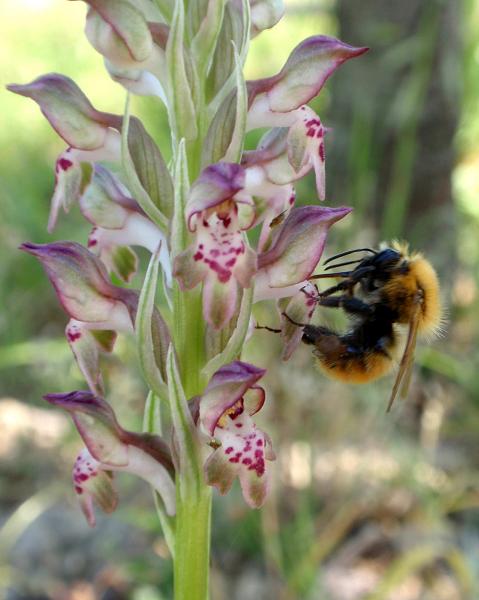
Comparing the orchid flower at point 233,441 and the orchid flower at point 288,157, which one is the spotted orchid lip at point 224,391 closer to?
the orchid flower at point 233,441

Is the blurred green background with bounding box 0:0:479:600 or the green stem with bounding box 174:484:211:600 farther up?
the blurred green background with bounding box 0:0:479:600

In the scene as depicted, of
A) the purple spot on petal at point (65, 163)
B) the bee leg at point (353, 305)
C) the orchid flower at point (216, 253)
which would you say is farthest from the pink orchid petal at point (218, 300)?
the bee leg at point (353, 305)

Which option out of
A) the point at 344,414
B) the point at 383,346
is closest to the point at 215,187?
the point at 383,346

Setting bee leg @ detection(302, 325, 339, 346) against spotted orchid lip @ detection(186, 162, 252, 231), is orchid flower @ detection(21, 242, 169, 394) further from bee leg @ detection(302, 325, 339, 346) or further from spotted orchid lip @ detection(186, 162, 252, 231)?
bee leg @ detection(302, 325, 339, 346)

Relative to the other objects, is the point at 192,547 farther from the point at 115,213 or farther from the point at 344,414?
the point at 344,414

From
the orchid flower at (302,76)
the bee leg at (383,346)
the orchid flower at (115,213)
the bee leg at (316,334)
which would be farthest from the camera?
the bee leg at (383,346)

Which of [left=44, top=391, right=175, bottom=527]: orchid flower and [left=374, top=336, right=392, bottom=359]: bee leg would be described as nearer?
[left=44, top=391, right=175, bottom=527]: orchid flower

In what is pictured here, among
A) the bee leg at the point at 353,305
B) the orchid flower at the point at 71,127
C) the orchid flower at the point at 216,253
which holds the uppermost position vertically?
the orchid flower at the point at 71,127

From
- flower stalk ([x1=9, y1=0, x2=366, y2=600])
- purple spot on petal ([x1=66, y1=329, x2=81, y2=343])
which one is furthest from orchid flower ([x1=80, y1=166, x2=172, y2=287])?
purple spot on petal ([x1=66, y1=329, x2=81, y2=343])
